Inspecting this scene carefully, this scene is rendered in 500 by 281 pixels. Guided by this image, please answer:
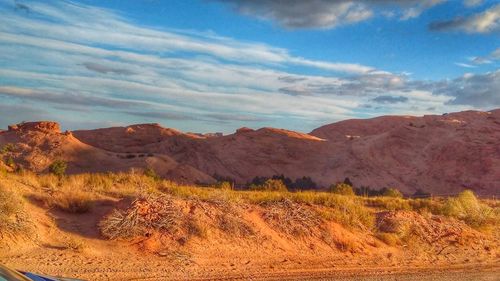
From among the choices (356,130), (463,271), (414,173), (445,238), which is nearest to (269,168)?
(414,173)

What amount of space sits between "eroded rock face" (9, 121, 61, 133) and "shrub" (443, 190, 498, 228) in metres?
33.6

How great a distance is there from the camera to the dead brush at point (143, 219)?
12.0 m

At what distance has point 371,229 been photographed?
52.7ft

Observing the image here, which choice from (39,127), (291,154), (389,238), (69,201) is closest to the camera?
(69,201)

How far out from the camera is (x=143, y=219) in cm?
1253

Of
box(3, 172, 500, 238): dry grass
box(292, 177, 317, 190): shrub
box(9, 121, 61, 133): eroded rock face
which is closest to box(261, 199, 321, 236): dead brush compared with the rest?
box(3, 172, 500, 238): dry grass

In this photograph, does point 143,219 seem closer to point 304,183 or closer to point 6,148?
point 6,148

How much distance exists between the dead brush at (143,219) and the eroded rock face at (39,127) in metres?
33.6

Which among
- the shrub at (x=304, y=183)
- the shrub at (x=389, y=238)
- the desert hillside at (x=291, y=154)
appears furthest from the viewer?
the shrub at (x=304, y=183)

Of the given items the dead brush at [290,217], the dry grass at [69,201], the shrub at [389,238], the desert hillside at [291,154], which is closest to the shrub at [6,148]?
the desert hillside at [291,154]

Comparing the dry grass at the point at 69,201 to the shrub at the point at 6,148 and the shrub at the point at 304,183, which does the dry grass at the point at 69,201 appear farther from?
the shrub at the point at 304,183

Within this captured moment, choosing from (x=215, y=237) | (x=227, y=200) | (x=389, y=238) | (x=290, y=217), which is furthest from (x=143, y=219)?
(x=389, y=238)

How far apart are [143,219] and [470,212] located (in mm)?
12267

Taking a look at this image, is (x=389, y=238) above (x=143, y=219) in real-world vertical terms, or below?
below
